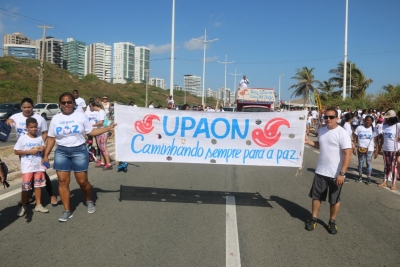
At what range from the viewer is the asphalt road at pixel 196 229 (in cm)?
435

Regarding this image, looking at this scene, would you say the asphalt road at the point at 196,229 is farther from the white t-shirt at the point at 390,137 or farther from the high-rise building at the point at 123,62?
the high-rise building at the point at 123,62

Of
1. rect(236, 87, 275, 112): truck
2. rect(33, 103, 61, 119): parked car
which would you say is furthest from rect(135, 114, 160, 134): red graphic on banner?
rect(33, 103, 61, 119): parked car

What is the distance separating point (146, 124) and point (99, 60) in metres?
116

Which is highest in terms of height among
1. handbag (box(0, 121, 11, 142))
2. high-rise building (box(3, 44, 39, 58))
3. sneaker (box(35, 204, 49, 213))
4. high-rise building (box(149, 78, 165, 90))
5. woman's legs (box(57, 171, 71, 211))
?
high-rise building (box(149, 78, 165, 90))

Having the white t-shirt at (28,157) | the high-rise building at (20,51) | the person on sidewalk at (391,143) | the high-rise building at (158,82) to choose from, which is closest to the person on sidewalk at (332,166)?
the person on sidewalk at (391,143)

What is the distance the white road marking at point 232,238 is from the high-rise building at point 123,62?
351 ft

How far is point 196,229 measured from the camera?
17.4ft

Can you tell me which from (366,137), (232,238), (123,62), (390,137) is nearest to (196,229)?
(232,238)

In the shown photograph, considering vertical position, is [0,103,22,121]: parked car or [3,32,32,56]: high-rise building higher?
[3,32,32,56]: high-rise building

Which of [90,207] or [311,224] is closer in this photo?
[311,224]

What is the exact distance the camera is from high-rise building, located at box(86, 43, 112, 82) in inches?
4451

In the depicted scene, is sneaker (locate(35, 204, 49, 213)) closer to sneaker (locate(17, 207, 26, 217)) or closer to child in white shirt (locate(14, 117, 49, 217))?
child in white shirt (locate(14, 117, 49, 217))

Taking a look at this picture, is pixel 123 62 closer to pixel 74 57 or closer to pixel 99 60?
pixel 99 60

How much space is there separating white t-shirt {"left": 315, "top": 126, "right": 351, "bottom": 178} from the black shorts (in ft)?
0.32
